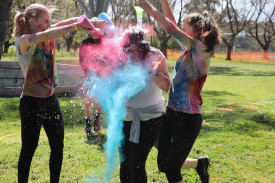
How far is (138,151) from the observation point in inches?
116

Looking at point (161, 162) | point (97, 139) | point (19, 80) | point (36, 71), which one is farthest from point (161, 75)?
point (19, 80)

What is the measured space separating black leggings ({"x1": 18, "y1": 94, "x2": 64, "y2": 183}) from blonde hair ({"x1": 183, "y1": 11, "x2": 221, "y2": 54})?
5.48ft

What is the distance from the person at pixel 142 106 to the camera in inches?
115

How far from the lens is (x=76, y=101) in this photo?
9344 millimetres

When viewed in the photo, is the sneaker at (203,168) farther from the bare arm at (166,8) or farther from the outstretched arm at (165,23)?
the bare arm at (166,8)

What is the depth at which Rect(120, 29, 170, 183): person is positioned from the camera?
2.92 metres

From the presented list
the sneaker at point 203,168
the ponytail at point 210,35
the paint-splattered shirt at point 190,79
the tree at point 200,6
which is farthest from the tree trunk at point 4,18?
the tree at point 200,6

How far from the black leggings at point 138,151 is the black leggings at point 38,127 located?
75 centimetres

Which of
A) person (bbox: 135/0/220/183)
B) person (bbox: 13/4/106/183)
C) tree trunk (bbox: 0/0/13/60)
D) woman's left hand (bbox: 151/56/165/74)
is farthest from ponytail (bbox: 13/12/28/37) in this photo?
tree trunk (bbox: 0/0/13/60)

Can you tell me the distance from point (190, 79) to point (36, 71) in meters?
1.56

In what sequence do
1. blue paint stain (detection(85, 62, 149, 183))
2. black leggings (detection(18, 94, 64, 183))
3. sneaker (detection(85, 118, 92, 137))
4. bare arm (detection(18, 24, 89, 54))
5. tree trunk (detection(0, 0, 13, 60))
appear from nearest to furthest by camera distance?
bare arm (detection(18, 24, 89, 54)), blue paint stain (detection(85, 62, 149, 183)), black leggings (detection(18, 94, 64, 183)), tree trunk (detection(0, 0, 13, 60)), sneaker (detection(85, 118, 92, 137))

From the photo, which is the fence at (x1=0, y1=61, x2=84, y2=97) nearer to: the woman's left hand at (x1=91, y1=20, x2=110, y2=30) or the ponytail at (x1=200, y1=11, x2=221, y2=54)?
the woman's left hand at (x1=91, y1=20, x2=110, y2=30)

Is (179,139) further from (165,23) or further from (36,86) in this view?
(36,86)

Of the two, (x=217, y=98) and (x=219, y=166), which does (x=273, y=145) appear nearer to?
(x=219, y=166)
